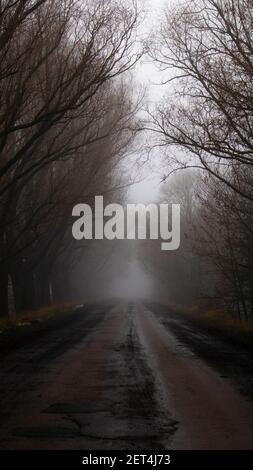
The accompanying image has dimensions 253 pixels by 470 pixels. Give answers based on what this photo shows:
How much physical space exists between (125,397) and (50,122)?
1164 cm

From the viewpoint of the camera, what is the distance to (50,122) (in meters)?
17.6

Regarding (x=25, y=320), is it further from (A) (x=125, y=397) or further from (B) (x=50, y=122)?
(A) (x=125, y=397)

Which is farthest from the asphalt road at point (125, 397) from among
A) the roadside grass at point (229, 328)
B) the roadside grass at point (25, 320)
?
the roadside grass at point (25, 320)

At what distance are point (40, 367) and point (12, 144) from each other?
1387cm

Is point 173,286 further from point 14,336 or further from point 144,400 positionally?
point 144,400

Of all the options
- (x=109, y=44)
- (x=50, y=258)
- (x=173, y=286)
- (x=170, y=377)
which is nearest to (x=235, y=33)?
(x=109, y=44)

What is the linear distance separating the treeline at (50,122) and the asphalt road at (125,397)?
22.2 ft

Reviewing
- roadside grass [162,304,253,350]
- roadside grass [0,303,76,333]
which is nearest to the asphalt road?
roadside grass [162,304,253,350]

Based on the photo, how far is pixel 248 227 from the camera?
63.0 ft

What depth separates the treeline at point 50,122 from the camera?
15.3m

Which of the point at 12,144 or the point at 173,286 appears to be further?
the point at 173,286

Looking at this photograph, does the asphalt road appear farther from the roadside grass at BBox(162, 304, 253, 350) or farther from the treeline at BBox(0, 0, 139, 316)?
the treeline at BBox(0, 0, 139, 316)

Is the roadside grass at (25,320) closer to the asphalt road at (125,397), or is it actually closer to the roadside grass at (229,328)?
the asphalt road at (125,397)
